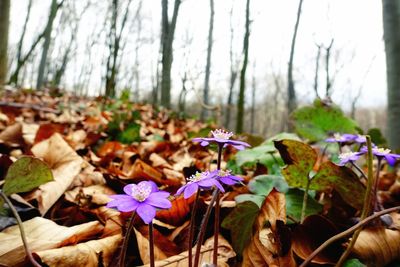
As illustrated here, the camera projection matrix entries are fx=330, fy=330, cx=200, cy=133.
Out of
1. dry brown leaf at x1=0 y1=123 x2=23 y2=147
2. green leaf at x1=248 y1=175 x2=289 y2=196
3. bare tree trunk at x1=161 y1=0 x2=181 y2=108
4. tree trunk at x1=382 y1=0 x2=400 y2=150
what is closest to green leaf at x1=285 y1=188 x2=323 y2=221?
green leaf at x1=248 y1=175 x2=289 y2=196

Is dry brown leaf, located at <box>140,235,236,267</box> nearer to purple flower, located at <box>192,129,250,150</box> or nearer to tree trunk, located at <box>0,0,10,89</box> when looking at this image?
purple flower, located at <box>192,129,250,150</box>

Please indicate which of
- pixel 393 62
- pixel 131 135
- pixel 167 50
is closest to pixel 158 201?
pixel 131 135

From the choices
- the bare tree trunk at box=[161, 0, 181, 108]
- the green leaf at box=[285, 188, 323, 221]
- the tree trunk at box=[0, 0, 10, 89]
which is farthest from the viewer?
the bare tree trunk at box=[161, 0, 181, 108]

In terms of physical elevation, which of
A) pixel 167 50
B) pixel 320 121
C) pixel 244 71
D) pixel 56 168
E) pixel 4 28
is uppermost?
pixel 167 50

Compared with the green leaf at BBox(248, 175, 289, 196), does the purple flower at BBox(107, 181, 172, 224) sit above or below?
above

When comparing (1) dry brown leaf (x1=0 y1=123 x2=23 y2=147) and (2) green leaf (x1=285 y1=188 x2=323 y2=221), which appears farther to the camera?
(1) dry brown leaf (x1=0 y1=123 x2=23 y2=147)

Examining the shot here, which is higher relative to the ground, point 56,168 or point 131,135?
point 131,135

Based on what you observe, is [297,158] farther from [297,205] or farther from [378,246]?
[378,246]
